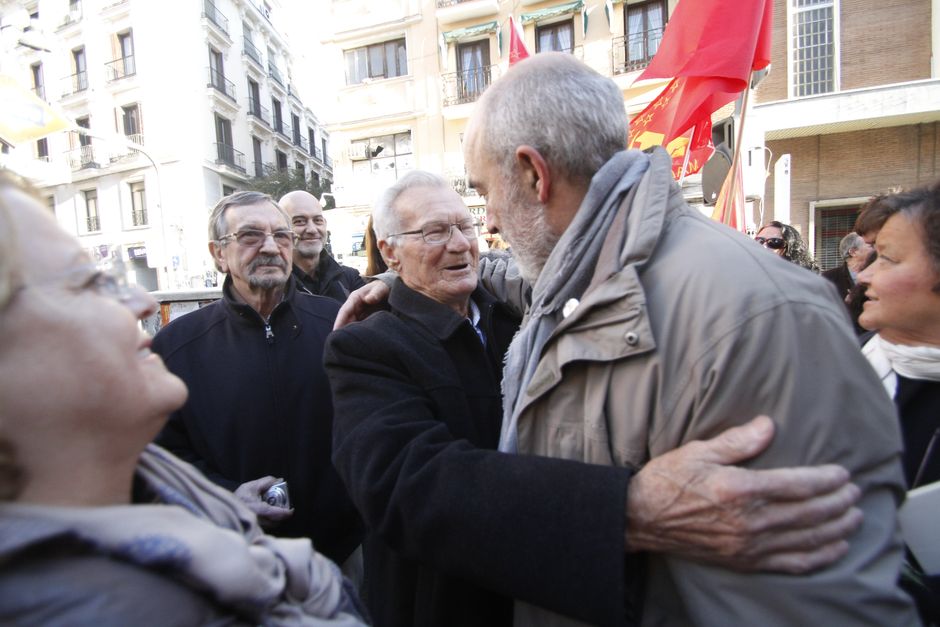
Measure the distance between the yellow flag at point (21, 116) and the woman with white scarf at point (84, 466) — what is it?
5584 mm

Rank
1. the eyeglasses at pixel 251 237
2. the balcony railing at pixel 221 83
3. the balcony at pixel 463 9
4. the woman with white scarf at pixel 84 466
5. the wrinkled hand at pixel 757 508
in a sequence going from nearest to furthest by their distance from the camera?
the woman with white scarf at pixel 84 466 < the wrinkled hand at pixel 757 508 < the eyeglasses at pixel 251 237 < the balcony at pixel 463 9 < the balcony railing at pixel 221 83

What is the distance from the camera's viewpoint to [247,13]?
95.2ft

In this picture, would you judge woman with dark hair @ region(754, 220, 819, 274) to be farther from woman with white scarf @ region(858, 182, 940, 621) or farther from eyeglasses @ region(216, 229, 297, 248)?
eyeglasses @ region(216, 229, 297, 248)

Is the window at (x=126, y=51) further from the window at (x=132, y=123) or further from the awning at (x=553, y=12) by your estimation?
the awning at (x=553, y=12)

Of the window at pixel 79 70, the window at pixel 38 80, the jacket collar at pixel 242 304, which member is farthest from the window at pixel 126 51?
the jacket collar at pixel 242 304

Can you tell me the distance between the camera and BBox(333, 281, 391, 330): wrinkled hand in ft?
6.66

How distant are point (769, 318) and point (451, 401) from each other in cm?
88

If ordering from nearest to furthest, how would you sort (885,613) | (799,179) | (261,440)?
(885,613), (261,440), (799,179)

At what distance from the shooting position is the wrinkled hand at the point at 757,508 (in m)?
0.94

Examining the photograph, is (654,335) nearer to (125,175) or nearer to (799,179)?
(799,179)

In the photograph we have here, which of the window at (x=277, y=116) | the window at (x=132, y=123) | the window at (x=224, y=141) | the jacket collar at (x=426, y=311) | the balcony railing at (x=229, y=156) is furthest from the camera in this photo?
the window at (x=277, y=116)

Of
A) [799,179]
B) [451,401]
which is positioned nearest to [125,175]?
[799,179]

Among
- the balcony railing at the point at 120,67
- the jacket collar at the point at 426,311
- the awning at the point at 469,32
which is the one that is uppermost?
the balcony railing at the point at 120,67

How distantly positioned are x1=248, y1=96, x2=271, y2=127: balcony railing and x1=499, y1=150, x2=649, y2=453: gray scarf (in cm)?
3087
